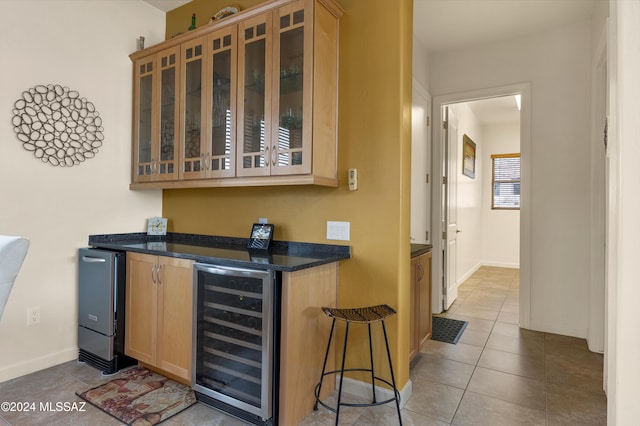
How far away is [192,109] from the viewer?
8.63 ft

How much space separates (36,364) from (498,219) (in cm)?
738

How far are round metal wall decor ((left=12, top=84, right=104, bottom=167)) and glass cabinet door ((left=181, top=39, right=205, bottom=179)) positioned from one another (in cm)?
75

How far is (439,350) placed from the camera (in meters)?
2.98

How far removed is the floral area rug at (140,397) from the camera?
196 centimetres

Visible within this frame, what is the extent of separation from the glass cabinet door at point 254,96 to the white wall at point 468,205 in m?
3.17

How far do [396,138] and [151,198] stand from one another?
7.52 feet

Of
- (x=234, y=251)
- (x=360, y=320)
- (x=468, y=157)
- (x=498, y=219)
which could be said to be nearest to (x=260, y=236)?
(x=234, y=251)

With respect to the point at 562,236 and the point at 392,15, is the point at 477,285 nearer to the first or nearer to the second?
the point at 562,236

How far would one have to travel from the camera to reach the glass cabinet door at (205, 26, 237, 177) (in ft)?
7.76

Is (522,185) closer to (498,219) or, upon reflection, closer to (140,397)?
(140,397)

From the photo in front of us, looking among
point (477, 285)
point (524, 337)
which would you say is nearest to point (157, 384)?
point (524, 337)

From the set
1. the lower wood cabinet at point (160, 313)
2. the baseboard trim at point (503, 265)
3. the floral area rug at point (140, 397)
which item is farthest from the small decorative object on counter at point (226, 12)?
the baseboard trim at point (503, 265)

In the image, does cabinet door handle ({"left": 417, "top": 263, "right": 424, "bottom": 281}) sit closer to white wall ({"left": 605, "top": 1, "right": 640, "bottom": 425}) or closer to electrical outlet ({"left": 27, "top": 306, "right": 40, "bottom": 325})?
white wall ({"left": 605, "top": 1, "right": 640, "bottom": 425})

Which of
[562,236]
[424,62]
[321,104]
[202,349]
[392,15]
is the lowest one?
[202,349]
